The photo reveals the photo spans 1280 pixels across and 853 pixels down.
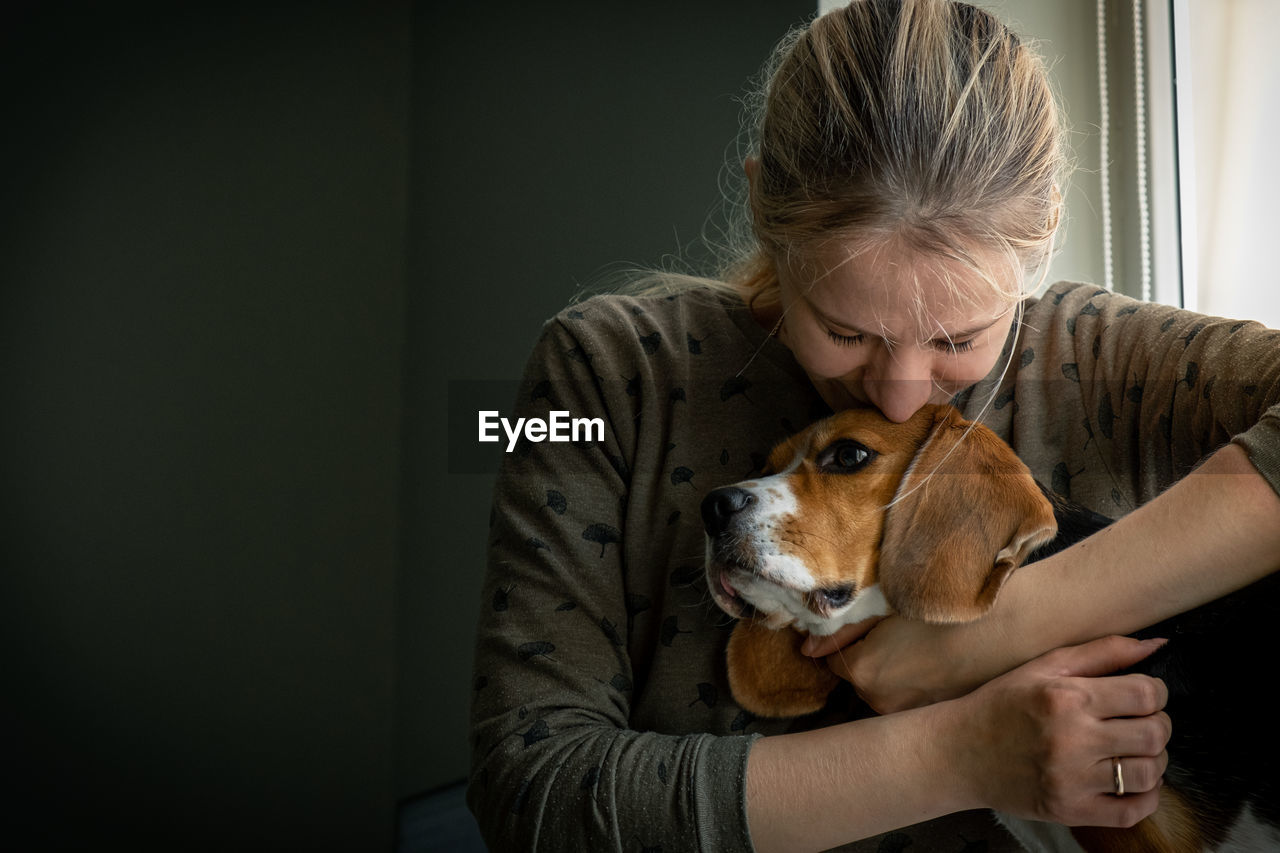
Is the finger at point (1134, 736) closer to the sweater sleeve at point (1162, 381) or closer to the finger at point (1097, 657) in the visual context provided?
the finger at point (1097, 657)

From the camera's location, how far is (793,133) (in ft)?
2.72

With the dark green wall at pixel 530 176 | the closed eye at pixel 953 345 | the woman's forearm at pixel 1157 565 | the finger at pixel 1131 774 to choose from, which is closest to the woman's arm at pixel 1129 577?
the woman's forearm at pixel 1157 565

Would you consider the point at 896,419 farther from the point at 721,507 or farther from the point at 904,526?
the point at 721,507

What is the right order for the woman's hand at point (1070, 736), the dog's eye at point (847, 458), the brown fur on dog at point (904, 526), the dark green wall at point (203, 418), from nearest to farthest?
the woman's hand at point (1070, 736) < the brown fur on dog at point (904, 526) < the dog's eye at point (847, 458) < the dark green wall at point (203, 418)

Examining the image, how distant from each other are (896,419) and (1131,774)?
38cm

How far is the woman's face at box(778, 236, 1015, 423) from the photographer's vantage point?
769 mm

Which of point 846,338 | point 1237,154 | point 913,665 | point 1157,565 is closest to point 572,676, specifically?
point 913,665

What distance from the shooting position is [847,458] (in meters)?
0.90

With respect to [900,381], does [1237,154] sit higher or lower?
higher

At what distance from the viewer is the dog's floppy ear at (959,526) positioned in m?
0.78

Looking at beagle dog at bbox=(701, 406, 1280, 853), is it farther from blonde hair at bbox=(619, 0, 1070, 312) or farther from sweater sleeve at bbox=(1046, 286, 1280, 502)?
blonde hair at bbox=(619, 0, 1070, 312)

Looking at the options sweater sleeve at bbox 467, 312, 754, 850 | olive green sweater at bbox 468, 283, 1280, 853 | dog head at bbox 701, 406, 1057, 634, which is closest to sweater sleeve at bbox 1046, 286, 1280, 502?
olive green sweater at bbox 468, 283, 1280, 853

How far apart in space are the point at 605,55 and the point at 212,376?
98 cm

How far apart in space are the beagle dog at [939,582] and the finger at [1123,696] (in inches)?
1.9
